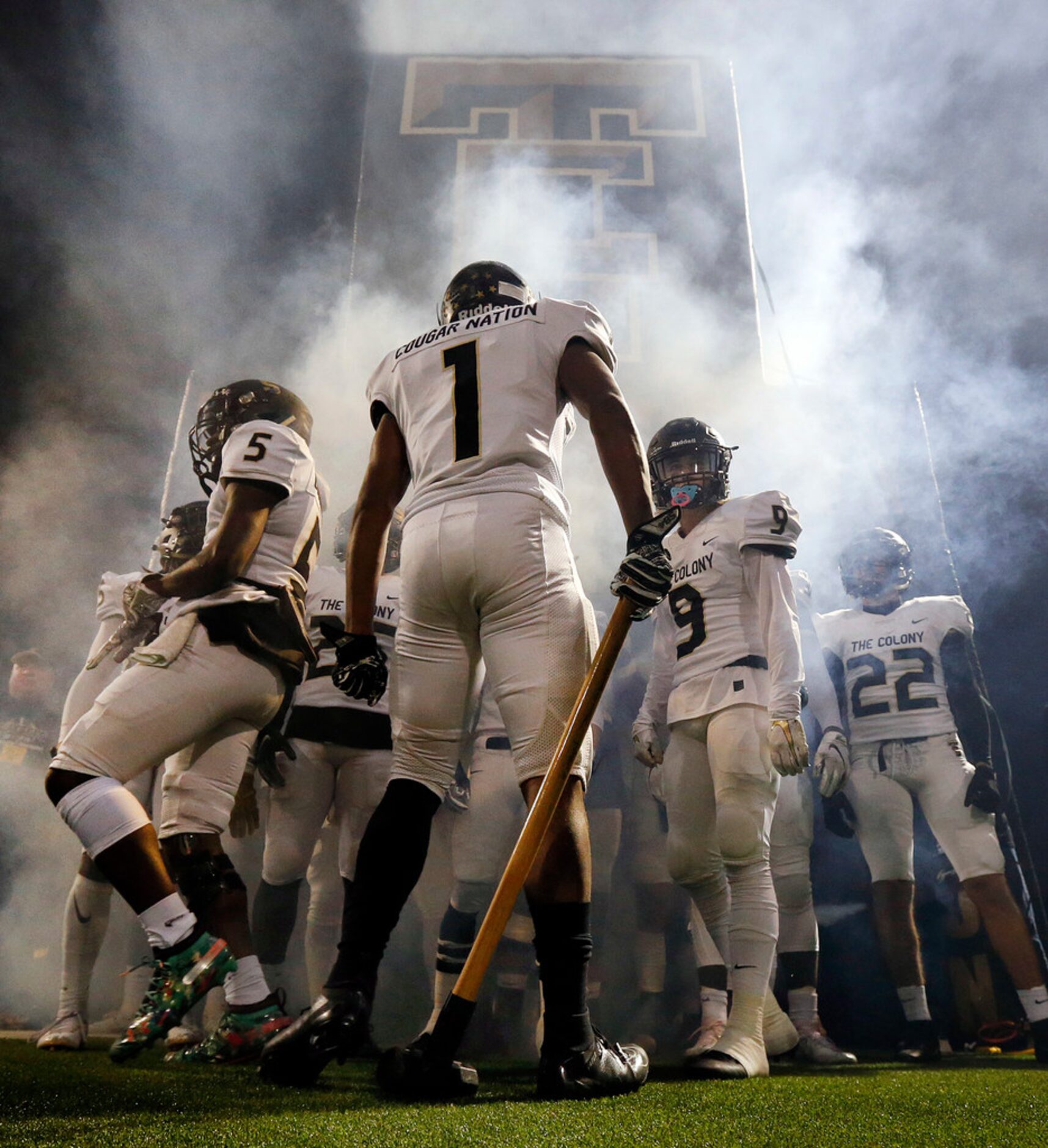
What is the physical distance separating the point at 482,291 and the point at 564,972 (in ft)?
4.94

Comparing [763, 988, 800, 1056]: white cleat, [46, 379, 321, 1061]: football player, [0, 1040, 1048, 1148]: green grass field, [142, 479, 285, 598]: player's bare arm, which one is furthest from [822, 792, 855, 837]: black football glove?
[142, 479, 285, 598]: player's bare arm

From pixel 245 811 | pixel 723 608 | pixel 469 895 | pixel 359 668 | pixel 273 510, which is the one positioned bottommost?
pixel 469 895

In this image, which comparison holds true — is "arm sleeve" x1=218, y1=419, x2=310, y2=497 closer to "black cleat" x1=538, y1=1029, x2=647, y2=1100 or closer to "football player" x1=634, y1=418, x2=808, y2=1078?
"football player" x1=634, y1=418, x2=808, y2=1078

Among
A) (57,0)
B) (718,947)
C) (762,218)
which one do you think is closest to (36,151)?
(57,0)

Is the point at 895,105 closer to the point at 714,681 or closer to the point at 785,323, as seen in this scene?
the point at 785,323

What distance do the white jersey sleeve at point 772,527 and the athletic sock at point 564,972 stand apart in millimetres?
1522

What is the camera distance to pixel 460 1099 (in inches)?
57.2

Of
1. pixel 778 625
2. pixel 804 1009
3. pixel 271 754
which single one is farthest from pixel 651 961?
pixel 271 754

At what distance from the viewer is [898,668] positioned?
3721 millimetres

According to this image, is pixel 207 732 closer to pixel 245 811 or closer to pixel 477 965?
pixel 245 811

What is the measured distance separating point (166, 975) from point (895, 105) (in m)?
6.46

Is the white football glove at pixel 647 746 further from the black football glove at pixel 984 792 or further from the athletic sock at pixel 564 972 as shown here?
the athletic sock at pixel 564 972

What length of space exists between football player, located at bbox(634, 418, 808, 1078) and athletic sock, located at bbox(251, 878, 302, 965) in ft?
4.07

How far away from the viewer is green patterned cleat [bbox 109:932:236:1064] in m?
1.69
